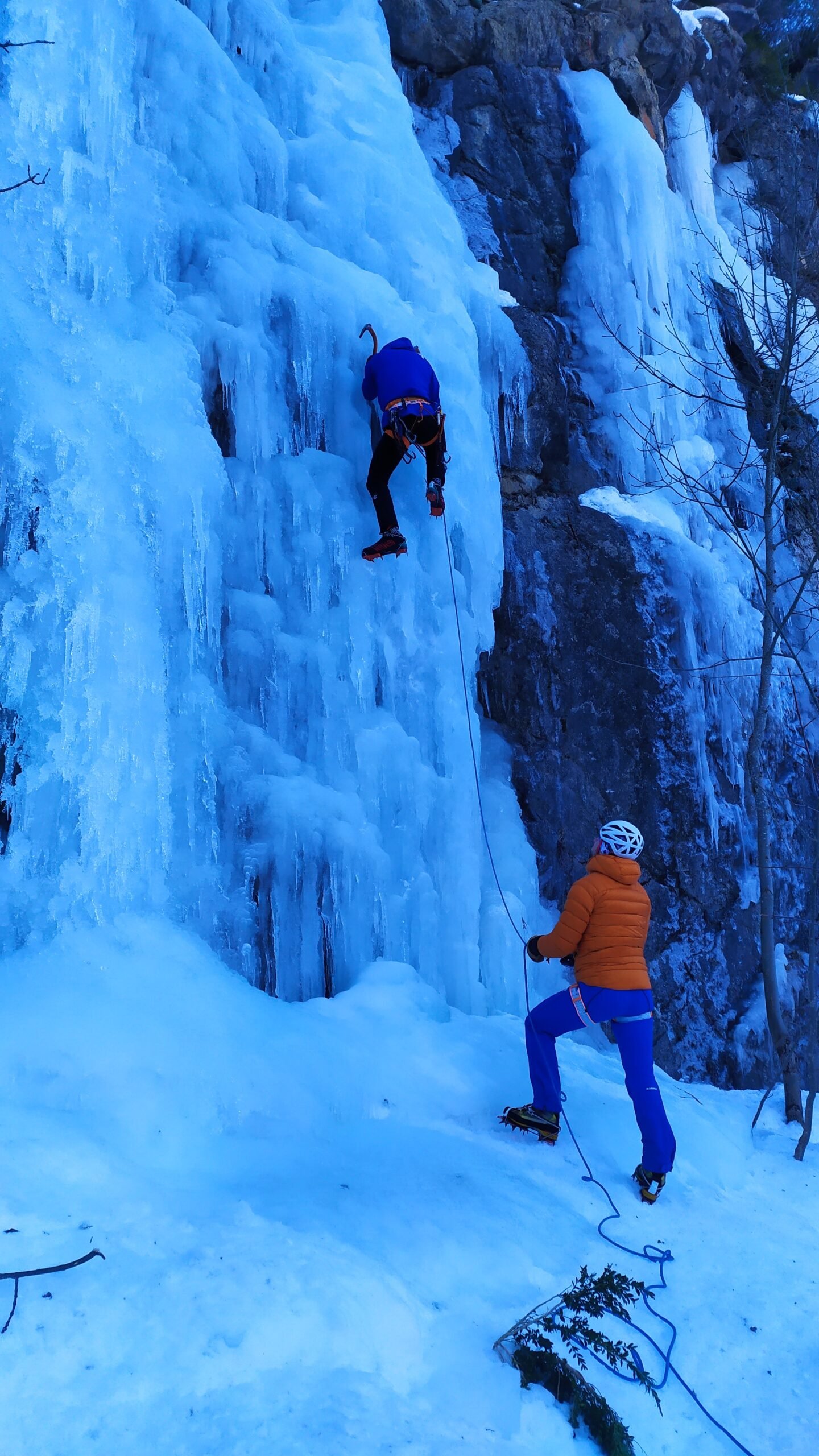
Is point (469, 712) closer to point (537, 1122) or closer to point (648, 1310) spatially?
Result: point (537, 1122)

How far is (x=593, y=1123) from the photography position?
3.70 m

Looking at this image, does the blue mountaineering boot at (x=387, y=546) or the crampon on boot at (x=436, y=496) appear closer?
the blue mountaineering boot at (x=387, y=546)

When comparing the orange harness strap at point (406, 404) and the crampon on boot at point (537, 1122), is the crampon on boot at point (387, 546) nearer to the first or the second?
the orange harness strap at point (406, 404)

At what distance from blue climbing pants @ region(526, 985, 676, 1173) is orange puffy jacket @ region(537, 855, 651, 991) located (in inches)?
2.3

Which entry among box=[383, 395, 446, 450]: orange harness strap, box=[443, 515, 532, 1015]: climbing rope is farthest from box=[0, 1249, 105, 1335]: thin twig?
box=[383, 395, 446, 450]: orange harness strap

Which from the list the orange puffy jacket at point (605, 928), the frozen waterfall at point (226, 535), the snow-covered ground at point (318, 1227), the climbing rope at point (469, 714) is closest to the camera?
the snow-covered ground at point (318, 1227)

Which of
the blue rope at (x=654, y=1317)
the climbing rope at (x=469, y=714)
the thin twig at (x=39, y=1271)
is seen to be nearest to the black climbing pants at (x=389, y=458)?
the climbing rope at (x=469, y=714)

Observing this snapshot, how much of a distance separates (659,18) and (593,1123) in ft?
37.6

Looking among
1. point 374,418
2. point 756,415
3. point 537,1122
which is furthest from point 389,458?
point 756,415

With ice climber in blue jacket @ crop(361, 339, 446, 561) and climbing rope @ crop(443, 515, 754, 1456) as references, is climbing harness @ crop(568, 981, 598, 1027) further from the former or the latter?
ice climber in blue jacket @ crop(361, 339, 446, 561)

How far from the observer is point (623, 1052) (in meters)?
3.35

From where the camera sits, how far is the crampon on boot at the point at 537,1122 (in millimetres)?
3422

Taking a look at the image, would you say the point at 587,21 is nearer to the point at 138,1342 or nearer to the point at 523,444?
the point at 523,444

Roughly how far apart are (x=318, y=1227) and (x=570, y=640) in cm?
519
